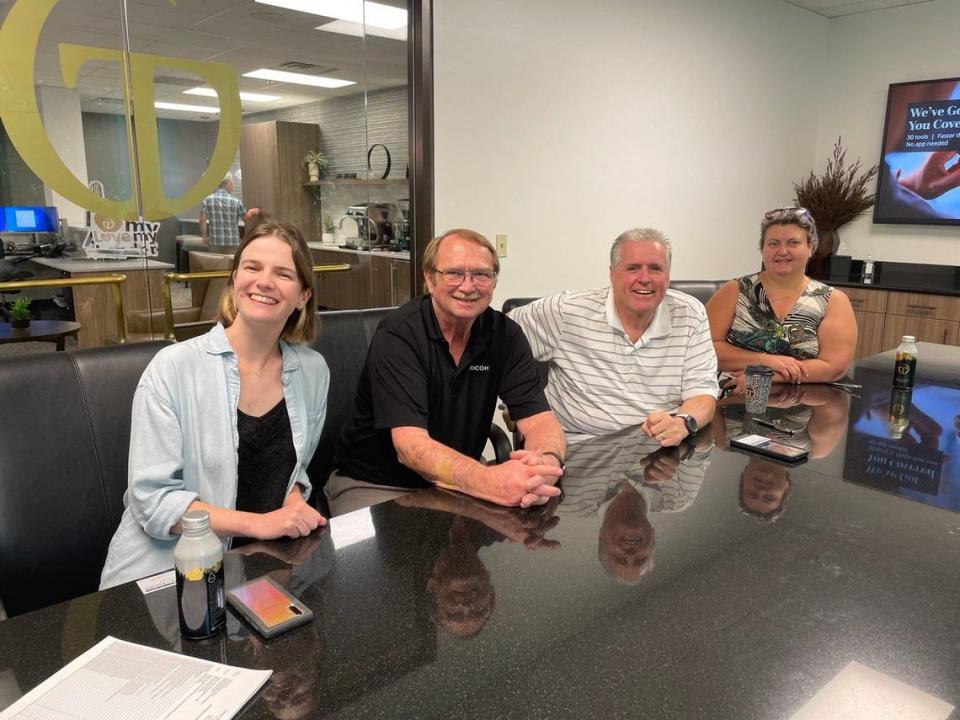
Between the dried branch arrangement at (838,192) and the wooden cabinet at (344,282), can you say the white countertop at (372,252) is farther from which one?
the dried branch arrangement at (838,192)

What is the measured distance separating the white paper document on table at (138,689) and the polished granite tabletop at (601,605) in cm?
2

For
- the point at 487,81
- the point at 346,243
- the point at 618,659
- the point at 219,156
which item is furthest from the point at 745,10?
the point at 618,659

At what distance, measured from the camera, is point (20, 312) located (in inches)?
93.4

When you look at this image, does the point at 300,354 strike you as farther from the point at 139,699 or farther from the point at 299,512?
the point at 139,699

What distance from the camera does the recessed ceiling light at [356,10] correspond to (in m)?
2.77

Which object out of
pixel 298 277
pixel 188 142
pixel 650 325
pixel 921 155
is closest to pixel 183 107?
pixel 188 142

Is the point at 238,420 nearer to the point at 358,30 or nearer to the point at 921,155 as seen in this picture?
the point at 358,30

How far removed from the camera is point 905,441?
173cm

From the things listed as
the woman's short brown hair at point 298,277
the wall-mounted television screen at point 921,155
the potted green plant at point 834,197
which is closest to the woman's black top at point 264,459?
the woman's short brown hair at point 298,277

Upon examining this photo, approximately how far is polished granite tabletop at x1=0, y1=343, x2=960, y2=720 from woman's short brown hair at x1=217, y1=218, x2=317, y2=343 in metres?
0.53

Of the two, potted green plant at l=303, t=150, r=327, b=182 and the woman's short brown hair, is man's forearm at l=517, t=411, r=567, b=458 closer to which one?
the woman's short brown hair

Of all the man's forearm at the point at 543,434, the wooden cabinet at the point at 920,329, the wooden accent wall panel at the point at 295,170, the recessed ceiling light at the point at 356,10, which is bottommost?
the wooden cabinet at the point at 920,329

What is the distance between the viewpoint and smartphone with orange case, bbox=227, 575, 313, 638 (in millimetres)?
908

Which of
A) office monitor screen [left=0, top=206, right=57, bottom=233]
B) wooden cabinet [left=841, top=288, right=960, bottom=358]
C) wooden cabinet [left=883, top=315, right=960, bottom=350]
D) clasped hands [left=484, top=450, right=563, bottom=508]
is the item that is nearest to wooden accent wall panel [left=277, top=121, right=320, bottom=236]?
office monitor screen [left=0, top=206, right=57, bottom=233]
